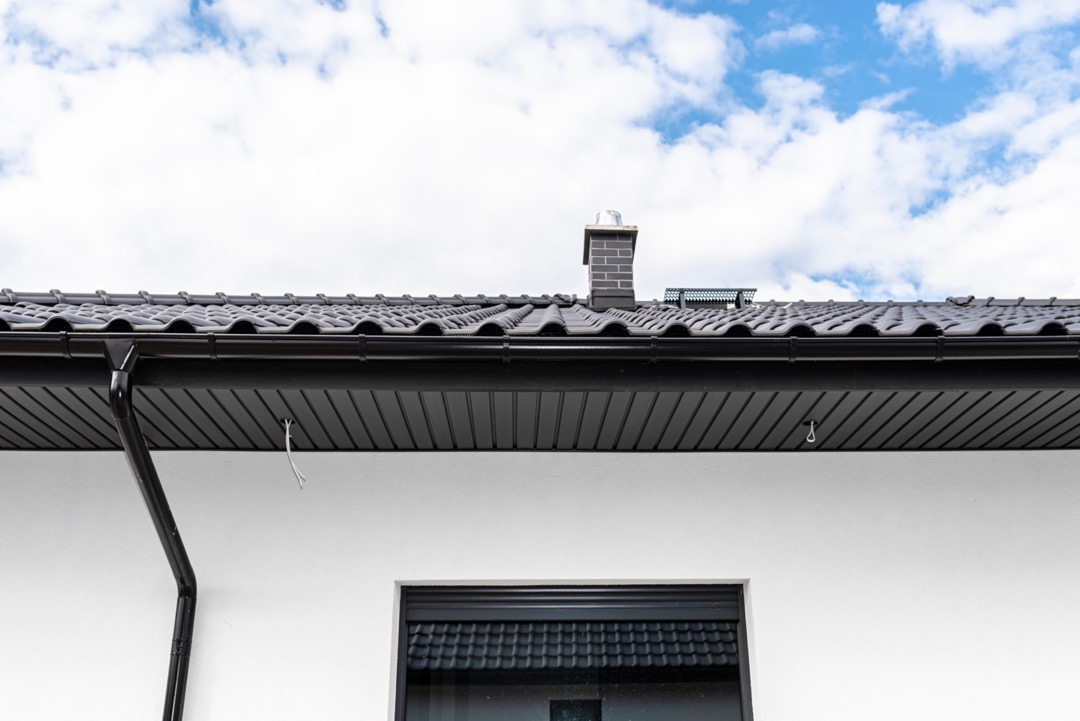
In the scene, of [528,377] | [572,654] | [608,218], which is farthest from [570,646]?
[608,218]

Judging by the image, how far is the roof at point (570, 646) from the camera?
335cm

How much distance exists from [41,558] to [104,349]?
149cm

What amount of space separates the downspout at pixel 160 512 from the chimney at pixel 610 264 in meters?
2.90

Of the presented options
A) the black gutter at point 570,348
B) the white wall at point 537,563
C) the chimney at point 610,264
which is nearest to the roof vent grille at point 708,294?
the chimney at point 610,264

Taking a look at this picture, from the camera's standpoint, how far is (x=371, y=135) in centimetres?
826

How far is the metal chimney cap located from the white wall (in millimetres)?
2250

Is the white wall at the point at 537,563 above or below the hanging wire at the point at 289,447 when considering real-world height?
below

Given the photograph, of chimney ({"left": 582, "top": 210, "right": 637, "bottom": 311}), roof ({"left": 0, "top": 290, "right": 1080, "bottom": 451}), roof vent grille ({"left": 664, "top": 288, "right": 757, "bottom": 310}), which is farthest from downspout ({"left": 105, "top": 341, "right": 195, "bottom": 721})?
roof vent grille ({"left": 664, "top": 288, "right": 757, "bottom": 310})

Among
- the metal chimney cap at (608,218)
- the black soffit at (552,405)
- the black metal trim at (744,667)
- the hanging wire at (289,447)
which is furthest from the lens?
the metal chimney cap at (608,218)

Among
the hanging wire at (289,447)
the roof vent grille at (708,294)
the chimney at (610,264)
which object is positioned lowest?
the hanging wire at (289,447)

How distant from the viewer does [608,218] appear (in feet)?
17.8

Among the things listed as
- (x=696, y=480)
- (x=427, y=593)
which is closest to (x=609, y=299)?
(x=696, y=480)

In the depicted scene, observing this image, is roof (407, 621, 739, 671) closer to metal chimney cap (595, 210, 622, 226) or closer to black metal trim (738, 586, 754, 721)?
black metal trim (738, 586, 754, 721)

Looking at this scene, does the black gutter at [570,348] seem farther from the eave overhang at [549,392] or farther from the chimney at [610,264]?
the chimney at [610,264]
